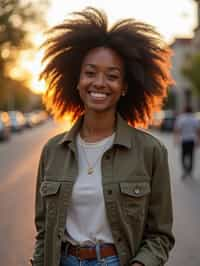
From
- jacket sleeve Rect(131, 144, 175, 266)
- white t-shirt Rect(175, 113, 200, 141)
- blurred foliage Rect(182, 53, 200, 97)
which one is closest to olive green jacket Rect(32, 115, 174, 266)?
jacket sleeve Rect(131, 144, 175, 266)

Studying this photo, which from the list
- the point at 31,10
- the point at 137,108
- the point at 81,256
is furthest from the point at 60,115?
the point at 31,10

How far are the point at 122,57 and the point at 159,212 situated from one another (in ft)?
2.46

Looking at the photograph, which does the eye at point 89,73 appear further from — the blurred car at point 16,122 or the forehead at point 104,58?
the blurred car at point 16,122

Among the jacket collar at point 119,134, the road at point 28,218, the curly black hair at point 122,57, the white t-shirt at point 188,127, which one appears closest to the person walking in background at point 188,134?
the white t-shirt at point 188,127

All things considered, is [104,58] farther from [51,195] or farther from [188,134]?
[188,134]

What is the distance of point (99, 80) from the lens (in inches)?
109

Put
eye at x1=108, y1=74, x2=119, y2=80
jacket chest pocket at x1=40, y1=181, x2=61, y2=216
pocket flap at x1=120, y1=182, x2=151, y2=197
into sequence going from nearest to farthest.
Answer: pocket flap at x1=120, y1=182, x2=151, y2=197 < jacket chest pocket at x1=40, y1=181, x2=61, y2=216 < eye at x1=108, y1=74, x2=119, y2=80

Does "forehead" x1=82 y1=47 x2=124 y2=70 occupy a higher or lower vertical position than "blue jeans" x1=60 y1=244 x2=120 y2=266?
higher

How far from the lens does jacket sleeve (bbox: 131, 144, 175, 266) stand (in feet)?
8.89

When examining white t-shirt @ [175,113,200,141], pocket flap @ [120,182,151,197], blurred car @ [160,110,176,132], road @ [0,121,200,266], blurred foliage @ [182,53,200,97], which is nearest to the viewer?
pocket flap @ [120,182,151,197]

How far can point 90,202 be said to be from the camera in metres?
2.65

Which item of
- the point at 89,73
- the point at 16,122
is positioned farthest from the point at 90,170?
the point at 16,122

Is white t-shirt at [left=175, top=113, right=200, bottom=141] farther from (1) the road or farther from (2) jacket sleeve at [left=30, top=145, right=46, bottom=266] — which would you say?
(2) jacket sleeve at [left=30, top=145, right=46, bottom=266]

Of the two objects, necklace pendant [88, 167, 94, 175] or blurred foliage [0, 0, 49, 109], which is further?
blurred foliage [0, 0, 49, 109]
